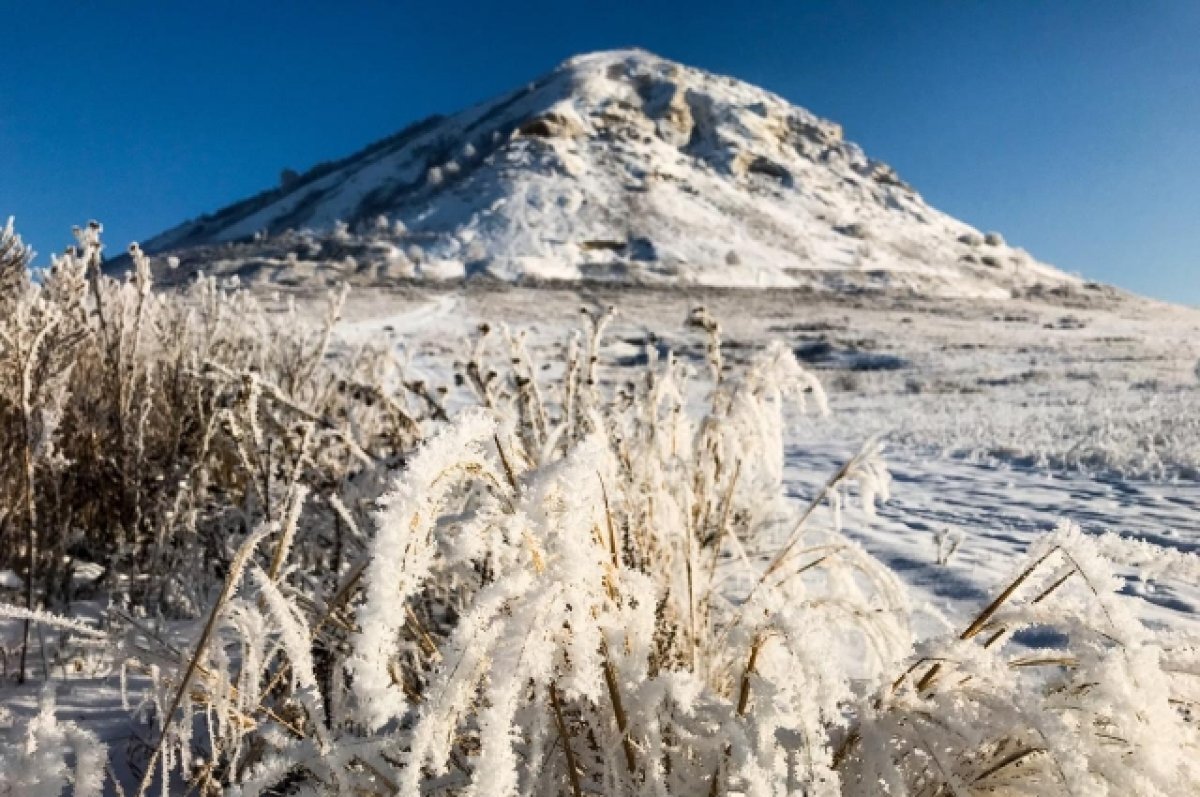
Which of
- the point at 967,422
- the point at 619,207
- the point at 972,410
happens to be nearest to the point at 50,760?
the point at 967,422

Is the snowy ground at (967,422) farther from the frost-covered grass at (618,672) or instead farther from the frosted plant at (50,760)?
the frosted plant at (50,760)

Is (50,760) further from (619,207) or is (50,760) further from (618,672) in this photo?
(619,207)

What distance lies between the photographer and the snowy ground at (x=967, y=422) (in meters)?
2.90

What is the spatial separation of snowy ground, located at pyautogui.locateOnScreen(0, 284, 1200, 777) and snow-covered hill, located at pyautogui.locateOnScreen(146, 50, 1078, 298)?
1051 centimetres

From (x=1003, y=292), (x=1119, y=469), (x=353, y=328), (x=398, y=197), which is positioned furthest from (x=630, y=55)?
(x=1119, y=469)

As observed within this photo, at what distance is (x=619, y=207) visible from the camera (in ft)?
143

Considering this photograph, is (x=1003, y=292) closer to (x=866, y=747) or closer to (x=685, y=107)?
(x=685, y=107)

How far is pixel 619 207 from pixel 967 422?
37.4 m

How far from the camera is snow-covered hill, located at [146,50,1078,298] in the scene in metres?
36.2

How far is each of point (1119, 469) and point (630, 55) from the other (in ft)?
252

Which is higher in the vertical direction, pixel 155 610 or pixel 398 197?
pixel 398 197

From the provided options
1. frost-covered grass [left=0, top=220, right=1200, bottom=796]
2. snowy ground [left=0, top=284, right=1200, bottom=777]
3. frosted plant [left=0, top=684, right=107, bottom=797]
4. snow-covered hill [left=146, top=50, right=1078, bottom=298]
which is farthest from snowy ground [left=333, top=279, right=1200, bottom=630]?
snow-covered hill [left=146, top=50, right=1078, bottom=298]

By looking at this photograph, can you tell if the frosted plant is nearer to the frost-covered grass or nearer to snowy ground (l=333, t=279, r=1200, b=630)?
the frost-covered grass

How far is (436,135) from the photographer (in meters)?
64.2
